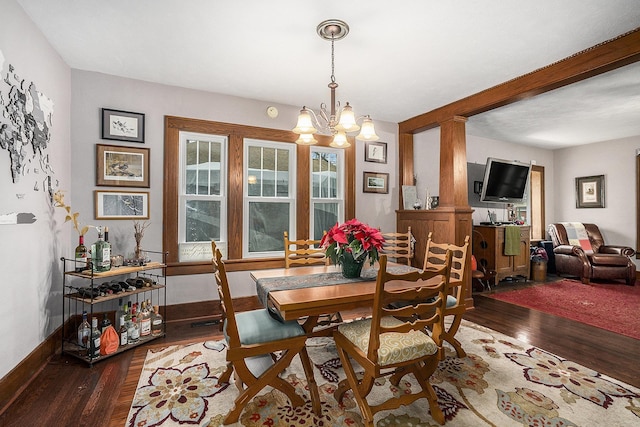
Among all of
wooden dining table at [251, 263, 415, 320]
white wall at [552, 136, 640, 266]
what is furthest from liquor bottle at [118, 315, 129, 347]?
white wall at [552, 136, 640, 266]

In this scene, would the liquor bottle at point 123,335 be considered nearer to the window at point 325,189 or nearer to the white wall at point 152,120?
the white wall at point 152,120

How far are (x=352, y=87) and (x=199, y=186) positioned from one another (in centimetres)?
214

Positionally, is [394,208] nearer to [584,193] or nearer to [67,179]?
[67,179]

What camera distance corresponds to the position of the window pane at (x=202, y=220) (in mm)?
3564

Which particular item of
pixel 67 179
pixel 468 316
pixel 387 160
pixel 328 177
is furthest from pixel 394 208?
pixel 67 179

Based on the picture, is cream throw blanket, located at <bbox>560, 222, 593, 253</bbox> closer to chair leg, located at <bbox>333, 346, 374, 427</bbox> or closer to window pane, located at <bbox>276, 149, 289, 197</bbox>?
window pane, located at <bbox>276, 149, 289, 197</bbox>

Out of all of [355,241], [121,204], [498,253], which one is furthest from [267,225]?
[498,253]

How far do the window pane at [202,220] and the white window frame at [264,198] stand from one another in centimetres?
33

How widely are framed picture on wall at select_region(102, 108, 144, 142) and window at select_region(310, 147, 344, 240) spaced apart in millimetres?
2078

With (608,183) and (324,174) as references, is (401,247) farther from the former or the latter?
(608,183)

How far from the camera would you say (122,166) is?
316 centimetres

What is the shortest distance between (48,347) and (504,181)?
6800 mm

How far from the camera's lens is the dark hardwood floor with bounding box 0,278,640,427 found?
184cm

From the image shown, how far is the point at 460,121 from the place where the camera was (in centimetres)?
390
